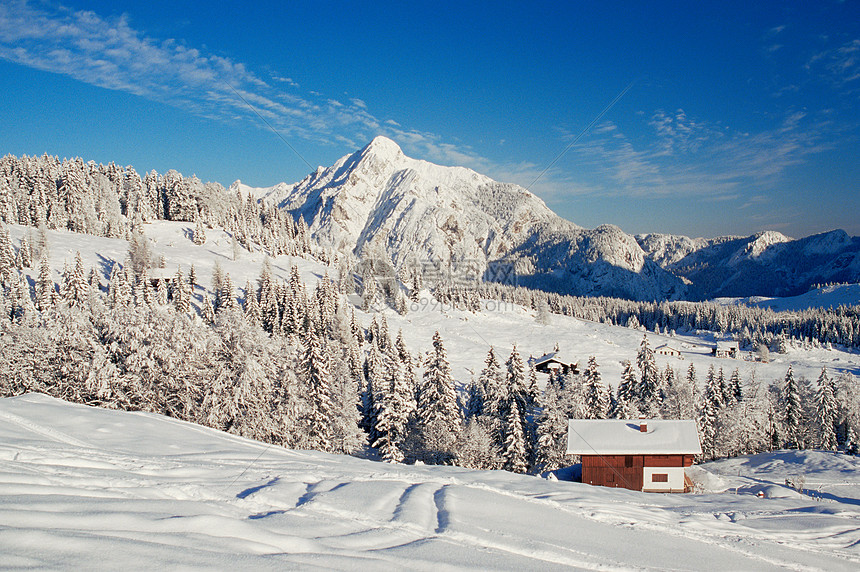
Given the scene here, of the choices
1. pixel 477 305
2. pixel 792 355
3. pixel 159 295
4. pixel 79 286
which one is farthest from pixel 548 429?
pixel 792 355

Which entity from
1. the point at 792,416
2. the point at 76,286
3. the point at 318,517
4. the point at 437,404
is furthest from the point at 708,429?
the point at 76,286

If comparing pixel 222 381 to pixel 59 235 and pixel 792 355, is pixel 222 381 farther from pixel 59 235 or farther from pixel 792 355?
pixel 792 355

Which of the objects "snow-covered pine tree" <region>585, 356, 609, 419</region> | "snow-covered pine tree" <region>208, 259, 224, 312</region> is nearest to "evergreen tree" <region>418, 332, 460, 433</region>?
"snow-covered pine tree" <region>585, 356, 609, 419</region>

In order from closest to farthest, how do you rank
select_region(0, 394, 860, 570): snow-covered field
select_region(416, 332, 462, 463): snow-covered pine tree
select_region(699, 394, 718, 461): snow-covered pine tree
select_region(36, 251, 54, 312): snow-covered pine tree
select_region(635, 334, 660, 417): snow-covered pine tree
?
select_region(0, 394, 860, 570): snow-covered field < select_region(416, 332, 462, 463): snow-covered pine tree < select_region(699, 394, 718, 461): snow-covered pine tree < select_region(635, 334, 660, 417): snow-covered pine tree < select_region(36, 251, 54, 312): snow-covered pine tree

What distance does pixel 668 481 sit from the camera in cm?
2881

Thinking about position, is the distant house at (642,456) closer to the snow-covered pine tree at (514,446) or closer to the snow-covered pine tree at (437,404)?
the snow-covered pine tree at (514,446)

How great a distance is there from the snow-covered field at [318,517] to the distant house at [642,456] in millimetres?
14879

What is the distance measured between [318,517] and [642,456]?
28.6 metres

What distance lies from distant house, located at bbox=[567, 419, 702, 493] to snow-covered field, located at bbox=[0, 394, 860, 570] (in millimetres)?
14879

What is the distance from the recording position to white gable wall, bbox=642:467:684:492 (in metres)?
28.6

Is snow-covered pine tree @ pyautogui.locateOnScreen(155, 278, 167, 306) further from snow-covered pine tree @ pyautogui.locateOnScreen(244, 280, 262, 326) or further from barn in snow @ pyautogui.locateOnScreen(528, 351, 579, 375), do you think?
barn in snow @ pyautogui.locateOnScreen(528, 351, 579, 375)

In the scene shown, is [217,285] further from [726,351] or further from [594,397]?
[726,351]

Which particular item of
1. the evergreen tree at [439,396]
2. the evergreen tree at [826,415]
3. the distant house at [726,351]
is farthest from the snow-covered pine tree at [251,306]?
the distant house at [726,351]

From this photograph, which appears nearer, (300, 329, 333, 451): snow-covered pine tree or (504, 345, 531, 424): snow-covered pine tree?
(300, 329, 333, 451): snow-covered pine tree
